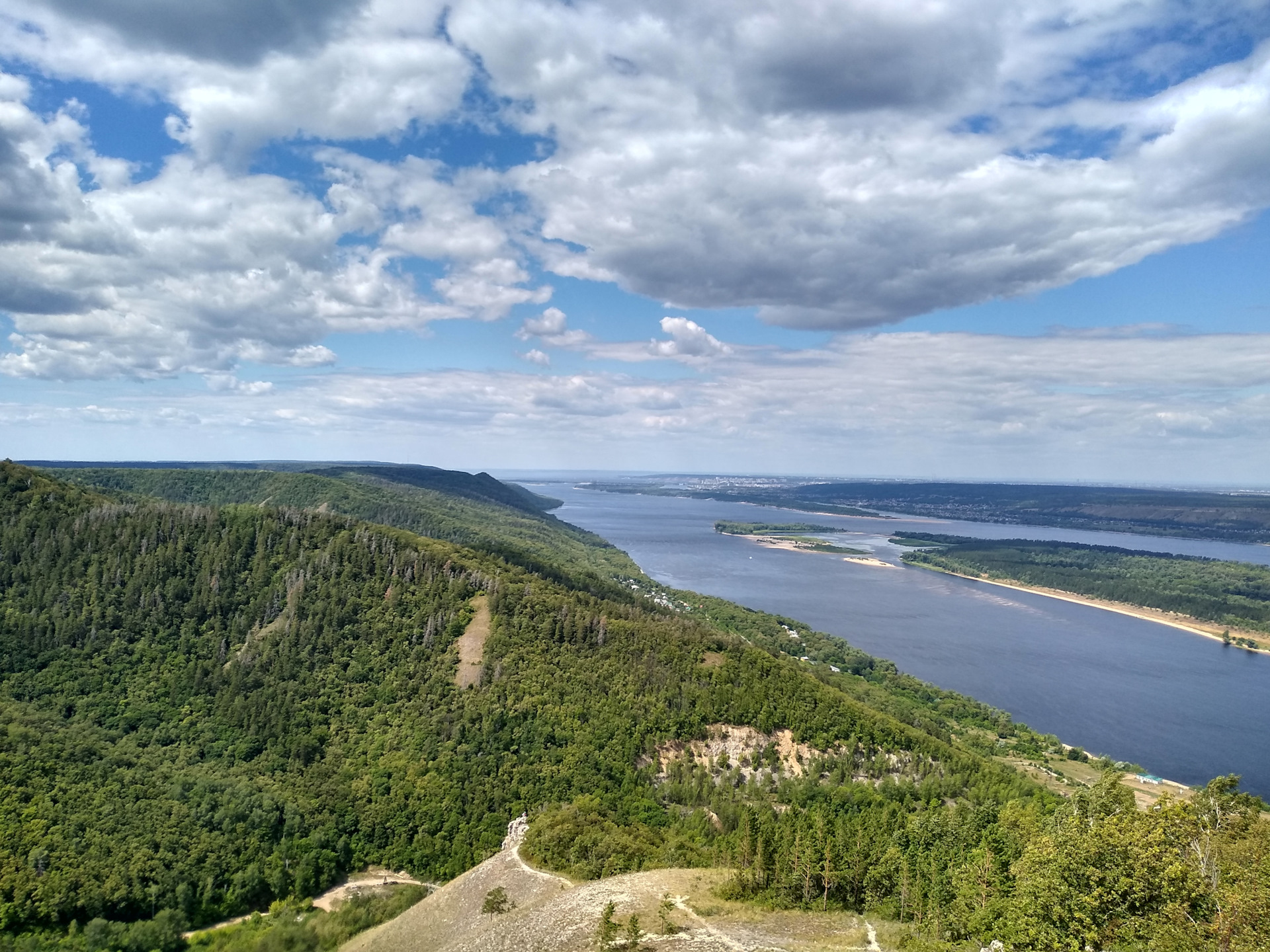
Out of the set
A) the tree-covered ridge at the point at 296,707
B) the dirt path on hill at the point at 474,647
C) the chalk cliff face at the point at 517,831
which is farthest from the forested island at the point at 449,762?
the chalk cliff face at the point at 517,831

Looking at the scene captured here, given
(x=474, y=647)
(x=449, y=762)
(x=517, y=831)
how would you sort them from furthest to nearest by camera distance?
(x=474, y=647), (x=449, y=762), (x=517, y=831)

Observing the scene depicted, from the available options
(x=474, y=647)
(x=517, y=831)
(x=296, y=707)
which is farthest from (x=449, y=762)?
(x=296, y=707)

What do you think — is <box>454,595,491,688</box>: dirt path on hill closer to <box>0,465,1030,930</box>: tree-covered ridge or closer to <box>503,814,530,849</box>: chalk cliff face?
<box>0,465,1030,930</box>: tree-covered ridge

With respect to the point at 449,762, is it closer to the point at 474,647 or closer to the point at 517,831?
the point at 517,831

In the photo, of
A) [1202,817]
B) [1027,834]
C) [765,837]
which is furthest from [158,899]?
[1202,817]

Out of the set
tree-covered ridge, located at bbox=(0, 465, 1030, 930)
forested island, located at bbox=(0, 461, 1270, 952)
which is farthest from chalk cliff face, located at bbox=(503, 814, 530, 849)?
tree-covered ridge, located at bbox=(0, 465, 1030, 930)
